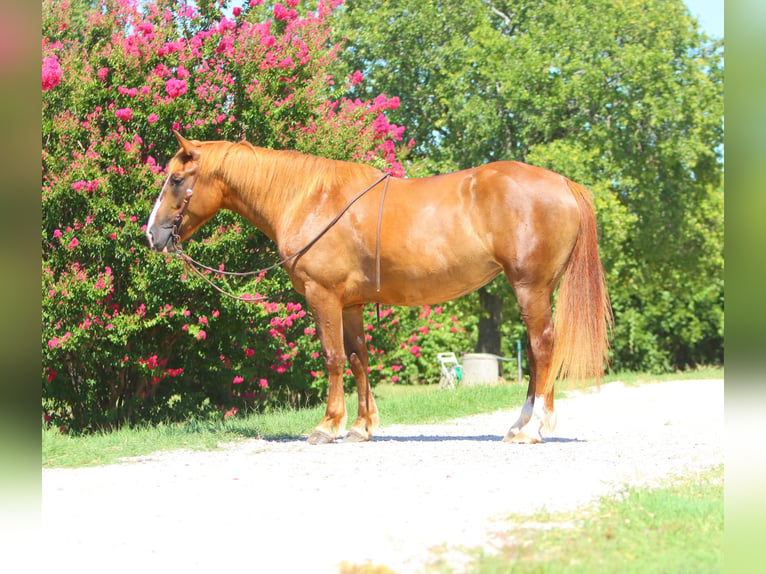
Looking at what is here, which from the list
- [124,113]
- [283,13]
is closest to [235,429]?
[124,113]

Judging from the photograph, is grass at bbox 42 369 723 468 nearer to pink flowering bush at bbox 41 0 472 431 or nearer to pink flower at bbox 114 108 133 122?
pink flowering bush at bbox 41 0 472 431

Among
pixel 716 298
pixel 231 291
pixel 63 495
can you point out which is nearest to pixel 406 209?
pixel 231 291

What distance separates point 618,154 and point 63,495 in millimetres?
15460

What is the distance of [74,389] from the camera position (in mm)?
10227

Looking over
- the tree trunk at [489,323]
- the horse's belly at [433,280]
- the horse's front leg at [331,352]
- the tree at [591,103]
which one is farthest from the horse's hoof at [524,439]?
the tree trunk at [489,323]

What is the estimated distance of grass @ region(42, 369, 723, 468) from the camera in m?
7.23

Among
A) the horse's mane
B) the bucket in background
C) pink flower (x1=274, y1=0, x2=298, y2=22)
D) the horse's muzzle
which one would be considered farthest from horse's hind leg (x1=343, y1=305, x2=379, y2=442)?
the bucket in background

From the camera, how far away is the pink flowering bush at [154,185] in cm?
895

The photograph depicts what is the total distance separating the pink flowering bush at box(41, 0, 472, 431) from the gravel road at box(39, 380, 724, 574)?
231 centimetres

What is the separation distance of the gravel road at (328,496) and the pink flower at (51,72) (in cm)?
404

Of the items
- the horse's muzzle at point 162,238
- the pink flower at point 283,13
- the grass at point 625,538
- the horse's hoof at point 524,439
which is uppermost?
the pink flower at point 283,13

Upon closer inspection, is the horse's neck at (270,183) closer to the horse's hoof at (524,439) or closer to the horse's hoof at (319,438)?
the horse's hoof at (319,438)

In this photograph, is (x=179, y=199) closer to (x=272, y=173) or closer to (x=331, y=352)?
(x=272, y=173)

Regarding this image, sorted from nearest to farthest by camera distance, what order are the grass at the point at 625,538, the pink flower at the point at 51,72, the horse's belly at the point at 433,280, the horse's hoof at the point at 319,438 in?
the grass at the point at 625,538, the horse's belly at the point at 433,280, the horse's hoof at the point at 319,438, the pink flower at the point at 51,72
